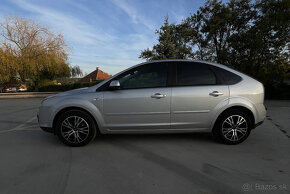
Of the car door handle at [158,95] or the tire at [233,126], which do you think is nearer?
the car door handle at [158,95]

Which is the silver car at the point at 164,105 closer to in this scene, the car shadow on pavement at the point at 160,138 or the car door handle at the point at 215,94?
the car door handle at the point at 215,94

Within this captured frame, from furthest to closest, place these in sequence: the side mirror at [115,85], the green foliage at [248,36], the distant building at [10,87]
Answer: the distant building at [10,87] < the green foliage at [248,36] < the side mirror at [115,85]

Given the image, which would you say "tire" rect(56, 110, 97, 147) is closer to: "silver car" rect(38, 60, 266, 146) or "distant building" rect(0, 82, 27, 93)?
"silver car" rect(38, 60, 266, 146)

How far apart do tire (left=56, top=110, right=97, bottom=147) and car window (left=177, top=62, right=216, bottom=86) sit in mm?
1932

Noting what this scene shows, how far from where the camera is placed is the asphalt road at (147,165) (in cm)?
201

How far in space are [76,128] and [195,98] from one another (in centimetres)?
239

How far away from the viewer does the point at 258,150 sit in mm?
2990

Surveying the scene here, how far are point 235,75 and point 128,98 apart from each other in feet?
7.10

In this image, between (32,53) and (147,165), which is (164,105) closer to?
(147,165)

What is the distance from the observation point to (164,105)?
119 inches

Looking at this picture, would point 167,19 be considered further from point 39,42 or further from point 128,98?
point 39,42

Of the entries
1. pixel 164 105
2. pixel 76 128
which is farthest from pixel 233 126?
pixel 76 128

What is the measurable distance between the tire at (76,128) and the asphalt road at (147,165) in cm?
17

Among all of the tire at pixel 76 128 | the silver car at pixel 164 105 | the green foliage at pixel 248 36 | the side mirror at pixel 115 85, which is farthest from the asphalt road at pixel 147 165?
the green foliage at pixel 248 36
